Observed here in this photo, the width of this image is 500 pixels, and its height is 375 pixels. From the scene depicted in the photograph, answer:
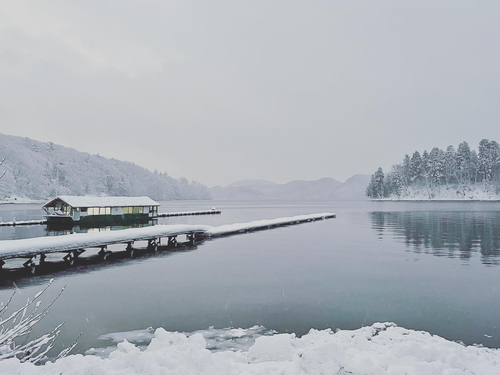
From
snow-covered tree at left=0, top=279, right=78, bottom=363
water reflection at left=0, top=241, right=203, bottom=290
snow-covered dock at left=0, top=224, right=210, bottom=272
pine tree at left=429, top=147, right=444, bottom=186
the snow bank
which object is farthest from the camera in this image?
pine tree at left=429, top=147, right=444, bottom=186

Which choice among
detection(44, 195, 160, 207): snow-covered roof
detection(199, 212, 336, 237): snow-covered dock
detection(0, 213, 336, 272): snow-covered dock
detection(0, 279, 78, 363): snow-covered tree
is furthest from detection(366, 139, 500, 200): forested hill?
detection(0, 279, 78, 363): snow-covered tree

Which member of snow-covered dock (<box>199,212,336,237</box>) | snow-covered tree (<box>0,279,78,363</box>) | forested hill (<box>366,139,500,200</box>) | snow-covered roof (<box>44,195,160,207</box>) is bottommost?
snow-covered dock (<box>199,212,336,237</box>)

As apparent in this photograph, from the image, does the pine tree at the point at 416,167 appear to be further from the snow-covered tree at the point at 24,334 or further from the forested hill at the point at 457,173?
the snow-covered tree at the point at 24,334

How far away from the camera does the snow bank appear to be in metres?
8.90

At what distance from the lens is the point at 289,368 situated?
964cm

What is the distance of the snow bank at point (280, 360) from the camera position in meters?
8.90

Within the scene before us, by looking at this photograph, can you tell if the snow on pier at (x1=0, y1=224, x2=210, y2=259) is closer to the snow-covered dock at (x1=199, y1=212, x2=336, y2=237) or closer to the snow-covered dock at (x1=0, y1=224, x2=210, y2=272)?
the snow-covered dock at (x1=0, y1=224, x2=210, y2=272)

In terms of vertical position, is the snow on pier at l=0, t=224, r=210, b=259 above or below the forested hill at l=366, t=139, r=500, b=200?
below

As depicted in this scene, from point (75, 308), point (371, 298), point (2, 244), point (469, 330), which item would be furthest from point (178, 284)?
point (469, 330)

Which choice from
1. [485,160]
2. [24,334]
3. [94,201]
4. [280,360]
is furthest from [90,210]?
[485,160]

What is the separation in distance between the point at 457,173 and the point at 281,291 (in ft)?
620

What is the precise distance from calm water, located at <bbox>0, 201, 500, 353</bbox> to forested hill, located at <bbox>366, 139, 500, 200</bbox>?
160 meters

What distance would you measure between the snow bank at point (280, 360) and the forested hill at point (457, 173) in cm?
18750

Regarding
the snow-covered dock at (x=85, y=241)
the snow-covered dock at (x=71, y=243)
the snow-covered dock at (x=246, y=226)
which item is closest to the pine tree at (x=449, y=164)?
the snow-covered dock at (x=246, y=226)
